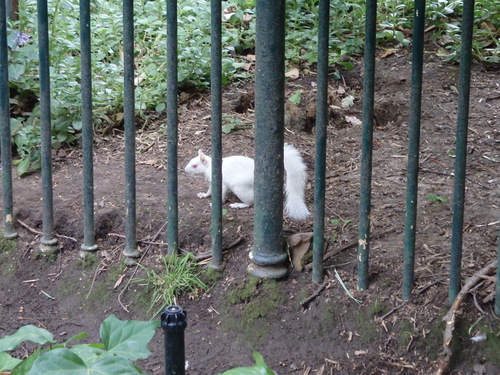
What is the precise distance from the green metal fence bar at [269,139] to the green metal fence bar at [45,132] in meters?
1.02

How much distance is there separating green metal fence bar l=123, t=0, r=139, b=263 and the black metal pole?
5.46 feet

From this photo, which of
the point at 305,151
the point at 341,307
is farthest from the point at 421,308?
the point at 305,151

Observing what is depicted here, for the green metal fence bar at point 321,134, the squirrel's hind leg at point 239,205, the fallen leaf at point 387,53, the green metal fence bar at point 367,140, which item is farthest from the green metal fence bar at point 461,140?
the fallen leaf at point 387,53

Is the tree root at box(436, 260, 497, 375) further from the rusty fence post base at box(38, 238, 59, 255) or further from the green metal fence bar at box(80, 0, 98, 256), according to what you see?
the rusty fence post base at box(38, 238, 59, 255)

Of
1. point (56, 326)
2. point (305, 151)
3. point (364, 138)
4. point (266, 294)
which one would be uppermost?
point (364, 138)

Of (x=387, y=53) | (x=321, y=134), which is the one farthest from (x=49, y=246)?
(x=387, y=53)

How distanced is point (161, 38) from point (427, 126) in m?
2.08

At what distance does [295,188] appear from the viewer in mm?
3473

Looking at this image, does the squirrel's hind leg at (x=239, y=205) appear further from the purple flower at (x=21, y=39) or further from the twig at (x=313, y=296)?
the purple flower at (x=21, y=39)

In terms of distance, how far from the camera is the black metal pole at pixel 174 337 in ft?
5.10

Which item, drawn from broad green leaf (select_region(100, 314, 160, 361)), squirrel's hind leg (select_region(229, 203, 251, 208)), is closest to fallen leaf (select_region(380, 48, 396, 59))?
squirrel's hind leg (select_region(229, 203, 251, 208))

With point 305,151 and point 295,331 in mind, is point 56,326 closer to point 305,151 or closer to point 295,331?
point 295,331

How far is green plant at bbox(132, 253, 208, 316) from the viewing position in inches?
121

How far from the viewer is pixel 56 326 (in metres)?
3.15
